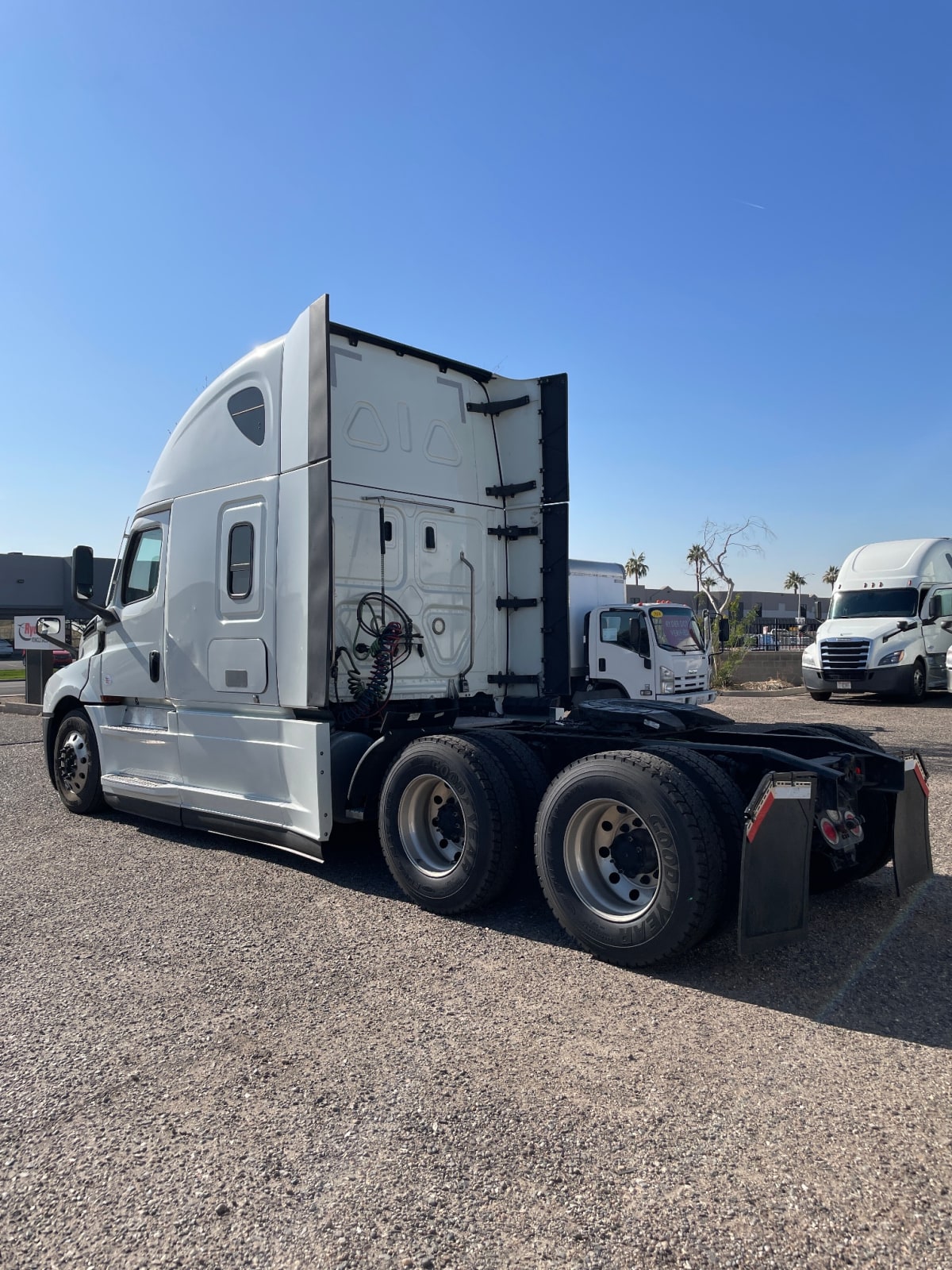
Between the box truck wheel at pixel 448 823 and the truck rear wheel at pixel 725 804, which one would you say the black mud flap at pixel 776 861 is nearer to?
the truck rear wheel at pixel 725 804

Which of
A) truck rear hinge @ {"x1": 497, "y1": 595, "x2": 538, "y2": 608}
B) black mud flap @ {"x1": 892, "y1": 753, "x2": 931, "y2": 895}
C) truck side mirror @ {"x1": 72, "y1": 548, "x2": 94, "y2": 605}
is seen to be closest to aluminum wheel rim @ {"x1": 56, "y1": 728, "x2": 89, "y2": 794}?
truck side mirror @ {"x1": 72, "y1": 548, "x2": 94, "y2": 605}

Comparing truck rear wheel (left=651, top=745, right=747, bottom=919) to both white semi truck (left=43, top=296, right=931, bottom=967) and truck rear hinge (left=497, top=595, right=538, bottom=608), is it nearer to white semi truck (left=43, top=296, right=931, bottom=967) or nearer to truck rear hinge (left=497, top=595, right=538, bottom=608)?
white semi truck (left=43, top=296, right=931, bottom=967)

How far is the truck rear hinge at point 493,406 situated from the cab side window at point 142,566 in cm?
265

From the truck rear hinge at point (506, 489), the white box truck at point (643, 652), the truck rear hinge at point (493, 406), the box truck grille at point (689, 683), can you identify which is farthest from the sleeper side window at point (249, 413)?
the box truck grille at point (689, 683)

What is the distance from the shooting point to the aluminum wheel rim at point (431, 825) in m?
5.04

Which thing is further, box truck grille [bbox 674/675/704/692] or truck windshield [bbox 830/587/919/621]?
truck windshield [bbox 830/587/919/621]

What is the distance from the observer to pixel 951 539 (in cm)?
1945

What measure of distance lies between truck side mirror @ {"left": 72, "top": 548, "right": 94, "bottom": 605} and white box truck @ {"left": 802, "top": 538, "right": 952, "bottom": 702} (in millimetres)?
15075

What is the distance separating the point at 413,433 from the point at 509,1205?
5.09 metres

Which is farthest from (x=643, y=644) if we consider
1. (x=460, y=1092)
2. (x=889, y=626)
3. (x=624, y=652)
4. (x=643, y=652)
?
(x=460, y=1092)

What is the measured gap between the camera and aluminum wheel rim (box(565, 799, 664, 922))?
4.17 m

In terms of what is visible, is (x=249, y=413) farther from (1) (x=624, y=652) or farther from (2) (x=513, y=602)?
(1) (x=624, y=652)

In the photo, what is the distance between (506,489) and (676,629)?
Result: 25.7 feet

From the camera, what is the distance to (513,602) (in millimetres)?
6891
